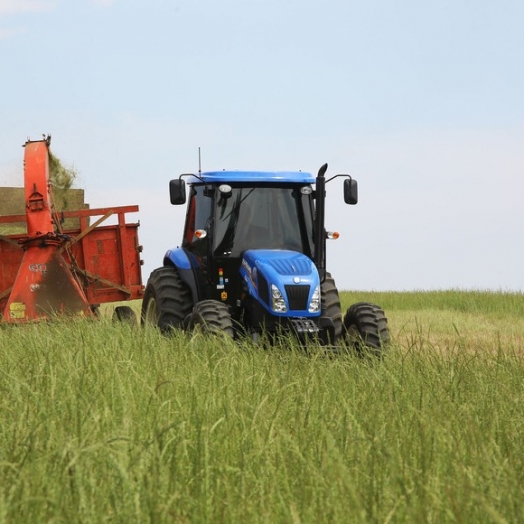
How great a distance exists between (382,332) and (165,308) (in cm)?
235

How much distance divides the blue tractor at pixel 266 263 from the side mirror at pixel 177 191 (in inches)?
0.4

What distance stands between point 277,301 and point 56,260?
12.9 feet

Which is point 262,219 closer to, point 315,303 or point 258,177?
point 258,177

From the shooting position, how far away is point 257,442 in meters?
3.95

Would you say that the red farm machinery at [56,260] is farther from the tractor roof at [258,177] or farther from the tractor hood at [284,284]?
the tractor hood at [284,284]

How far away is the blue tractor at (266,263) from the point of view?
8.62 m

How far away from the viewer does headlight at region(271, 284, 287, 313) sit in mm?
8570

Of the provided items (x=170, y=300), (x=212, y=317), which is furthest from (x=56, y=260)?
(x=212, y=317)

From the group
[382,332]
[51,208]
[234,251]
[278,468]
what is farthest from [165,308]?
[278,468]

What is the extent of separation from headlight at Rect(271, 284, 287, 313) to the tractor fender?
3.92ft

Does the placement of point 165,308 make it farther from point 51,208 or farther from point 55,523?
point 55,523

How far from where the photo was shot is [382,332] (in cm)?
890

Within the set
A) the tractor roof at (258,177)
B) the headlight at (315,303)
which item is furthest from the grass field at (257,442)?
the tractor roof at (258,177)

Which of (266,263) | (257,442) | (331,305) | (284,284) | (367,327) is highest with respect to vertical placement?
(266,263)
